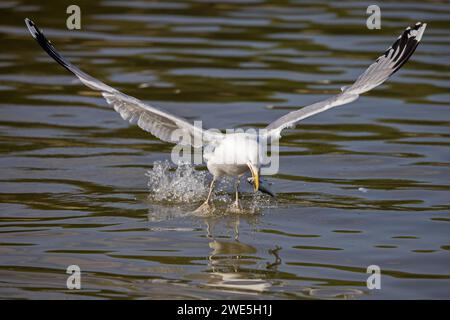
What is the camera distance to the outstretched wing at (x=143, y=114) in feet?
36.5

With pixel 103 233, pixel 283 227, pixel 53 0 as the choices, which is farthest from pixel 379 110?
pixel 53 0

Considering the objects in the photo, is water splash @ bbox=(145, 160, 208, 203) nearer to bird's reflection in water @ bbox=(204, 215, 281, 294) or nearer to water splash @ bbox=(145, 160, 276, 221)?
water splash @ bbox=(145, 160, 276, 221)

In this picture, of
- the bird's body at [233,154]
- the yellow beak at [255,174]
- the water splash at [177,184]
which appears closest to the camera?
the yellow beak at [255,174]

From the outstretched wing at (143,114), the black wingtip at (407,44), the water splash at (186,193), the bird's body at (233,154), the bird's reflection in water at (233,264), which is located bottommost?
the bird's reflection in water at (233,264)

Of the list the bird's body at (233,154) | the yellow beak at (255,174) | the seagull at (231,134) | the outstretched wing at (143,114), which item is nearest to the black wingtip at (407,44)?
the seagull at (231,134)

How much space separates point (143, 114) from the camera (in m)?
11.6

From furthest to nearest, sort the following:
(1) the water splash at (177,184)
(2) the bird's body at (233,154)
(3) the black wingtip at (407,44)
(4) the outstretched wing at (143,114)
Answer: (1) the water splash at (177,184)
(3) the black wingtip at (407,44)
(4) the outstretched wing at (143,114)
(2) the bird's body at (233,154)

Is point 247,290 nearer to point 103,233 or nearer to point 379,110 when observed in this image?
point 103,233

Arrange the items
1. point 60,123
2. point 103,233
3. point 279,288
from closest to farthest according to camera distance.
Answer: point 279,288 → point 103,233 → point 60,123

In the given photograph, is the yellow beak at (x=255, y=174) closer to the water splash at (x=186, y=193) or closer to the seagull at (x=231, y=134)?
the seagull at (x=231, y=134)

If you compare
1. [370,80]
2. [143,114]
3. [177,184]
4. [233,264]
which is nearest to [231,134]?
[143,114]

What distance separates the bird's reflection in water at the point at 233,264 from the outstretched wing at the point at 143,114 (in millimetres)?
1138
